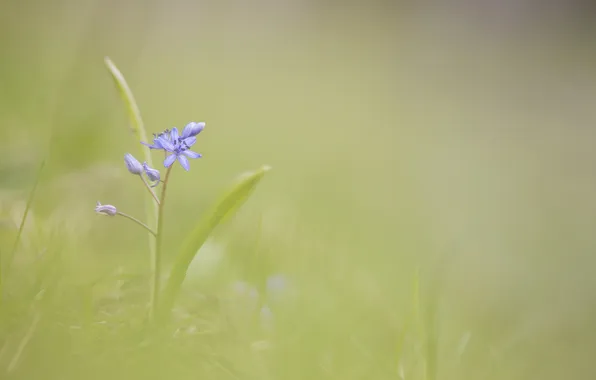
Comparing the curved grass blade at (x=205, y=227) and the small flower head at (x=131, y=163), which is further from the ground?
the small flower head at (x=131, y=163)

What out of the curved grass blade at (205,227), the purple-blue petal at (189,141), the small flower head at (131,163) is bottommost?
the curved grass blade at (205,227)

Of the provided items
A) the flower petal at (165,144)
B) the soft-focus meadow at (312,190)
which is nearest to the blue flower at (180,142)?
the flower petal at (165,144)

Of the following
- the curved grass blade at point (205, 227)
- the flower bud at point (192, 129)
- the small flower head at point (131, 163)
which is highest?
the flower bud at point (192, 129)

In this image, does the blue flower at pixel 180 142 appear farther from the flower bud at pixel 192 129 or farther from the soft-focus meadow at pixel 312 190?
the soft-focus meadow at pixel 312 190

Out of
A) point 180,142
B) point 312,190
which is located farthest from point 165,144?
point 312,190

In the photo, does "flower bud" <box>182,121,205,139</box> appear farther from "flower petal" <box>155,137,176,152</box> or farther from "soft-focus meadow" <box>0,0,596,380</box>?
"soft-focus meadow" <box>0,0,596,380</box>

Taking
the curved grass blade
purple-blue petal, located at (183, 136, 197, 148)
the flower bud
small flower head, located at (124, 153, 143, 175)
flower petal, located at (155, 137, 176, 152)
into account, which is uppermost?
the flower bud

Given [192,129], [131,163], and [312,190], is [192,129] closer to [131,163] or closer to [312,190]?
[131,163]

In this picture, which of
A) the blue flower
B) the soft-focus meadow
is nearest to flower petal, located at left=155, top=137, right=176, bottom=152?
the blue flower
